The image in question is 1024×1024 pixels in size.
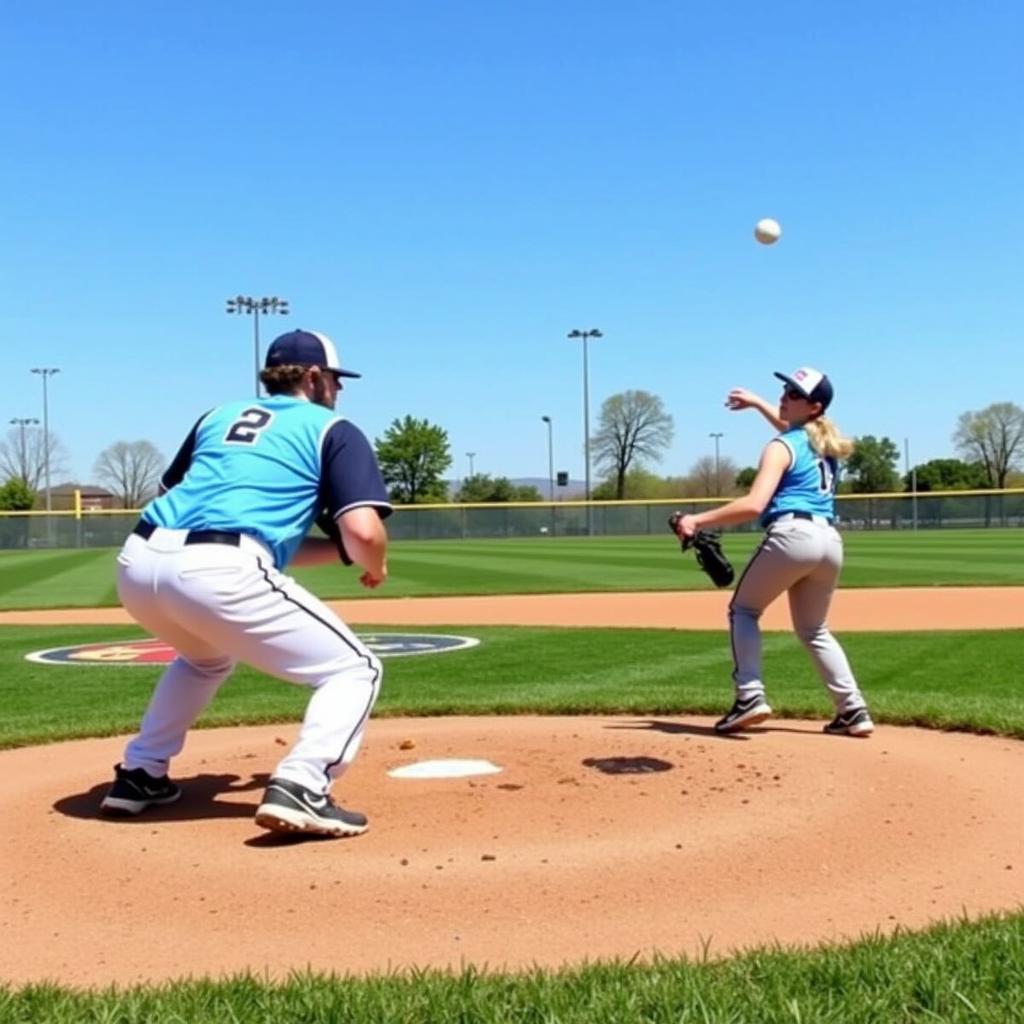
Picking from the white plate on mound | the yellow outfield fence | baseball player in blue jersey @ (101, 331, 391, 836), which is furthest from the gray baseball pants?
the yellow outfield fence

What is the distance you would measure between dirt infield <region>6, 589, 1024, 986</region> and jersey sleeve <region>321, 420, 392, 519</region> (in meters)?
1.19

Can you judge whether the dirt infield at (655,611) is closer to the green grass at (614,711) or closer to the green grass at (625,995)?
the green grass at (614,711)

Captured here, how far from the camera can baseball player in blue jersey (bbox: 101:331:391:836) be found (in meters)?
4.29

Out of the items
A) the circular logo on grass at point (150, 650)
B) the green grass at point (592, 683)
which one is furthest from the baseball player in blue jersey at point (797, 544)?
the circular logo on grass at point (150, 650)

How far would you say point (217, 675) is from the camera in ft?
16.4

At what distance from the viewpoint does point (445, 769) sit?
18.0 feet

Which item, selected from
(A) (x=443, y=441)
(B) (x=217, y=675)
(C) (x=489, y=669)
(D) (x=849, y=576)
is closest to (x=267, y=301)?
(A) (x=443, y=441)

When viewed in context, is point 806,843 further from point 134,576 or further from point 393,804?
point 134,576

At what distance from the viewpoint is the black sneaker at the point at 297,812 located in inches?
A: 167

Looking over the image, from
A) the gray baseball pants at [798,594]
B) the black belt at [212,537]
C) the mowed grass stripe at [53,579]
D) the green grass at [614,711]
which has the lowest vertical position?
the mowed grass stripe at [53,579]

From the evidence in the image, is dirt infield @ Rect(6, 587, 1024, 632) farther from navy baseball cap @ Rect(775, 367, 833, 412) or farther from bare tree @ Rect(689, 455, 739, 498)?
bare tree @ Rect(689, 455, 739, 498)

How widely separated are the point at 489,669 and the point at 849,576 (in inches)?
594

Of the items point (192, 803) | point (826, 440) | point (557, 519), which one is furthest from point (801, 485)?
point (557, 519)

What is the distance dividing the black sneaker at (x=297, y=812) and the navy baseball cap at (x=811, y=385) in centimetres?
328
